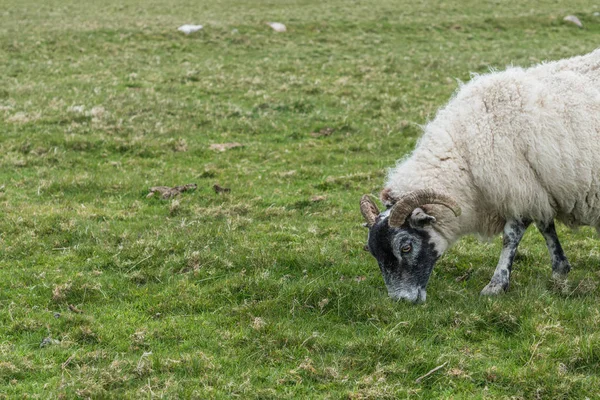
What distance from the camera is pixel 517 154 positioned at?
877 centimetres

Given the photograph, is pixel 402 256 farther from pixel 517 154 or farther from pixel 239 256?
pixel 239 256

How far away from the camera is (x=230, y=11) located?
40.4m

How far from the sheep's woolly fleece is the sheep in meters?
0.01

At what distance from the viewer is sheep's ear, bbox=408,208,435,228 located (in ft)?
28.6

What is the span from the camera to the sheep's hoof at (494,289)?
8711 mm

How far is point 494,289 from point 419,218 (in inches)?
52.8

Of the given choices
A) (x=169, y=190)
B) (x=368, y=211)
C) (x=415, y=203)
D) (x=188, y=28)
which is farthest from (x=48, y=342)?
(x=188, y=28)

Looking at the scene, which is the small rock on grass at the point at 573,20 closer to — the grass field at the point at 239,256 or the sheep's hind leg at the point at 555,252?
the grass field at the point at 239,256

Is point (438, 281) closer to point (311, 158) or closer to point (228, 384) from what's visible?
point (228, 384)

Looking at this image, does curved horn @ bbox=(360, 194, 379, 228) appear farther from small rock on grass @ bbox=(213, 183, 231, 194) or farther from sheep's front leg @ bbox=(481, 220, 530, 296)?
small rock on grass @ bbox=(213, 183, 231, 194)

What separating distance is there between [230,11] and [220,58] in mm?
13808

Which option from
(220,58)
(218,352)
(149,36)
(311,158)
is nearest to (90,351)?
(218,352)

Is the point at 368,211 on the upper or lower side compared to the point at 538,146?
lower

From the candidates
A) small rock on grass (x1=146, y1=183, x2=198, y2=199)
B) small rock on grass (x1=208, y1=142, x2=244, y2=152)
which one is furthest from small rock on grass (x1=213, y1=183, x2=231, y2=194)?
small rock on grass (x1=208, y1=142, x2=244, y2=152)
